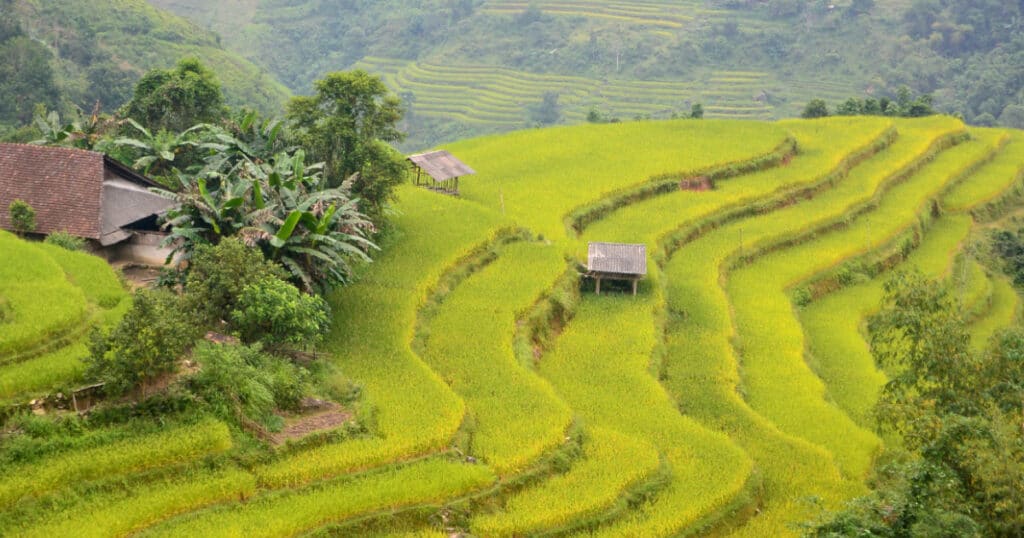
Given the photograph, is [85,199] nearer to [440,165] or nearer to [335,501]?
[335,501]

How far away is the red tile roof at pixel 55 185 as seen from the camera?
18.4m

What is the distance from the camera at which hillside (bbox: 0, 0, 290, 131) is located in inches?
1570

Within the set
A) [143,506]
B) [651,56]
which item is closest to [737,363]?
[143,506]

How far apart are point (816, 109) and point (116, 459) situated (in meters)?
39.0

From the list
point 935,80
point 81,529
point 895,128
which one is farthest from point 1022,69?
point 81,529

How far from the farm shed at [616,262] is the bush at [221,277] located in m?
9.06

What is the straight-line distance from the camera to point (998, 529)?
10.7m

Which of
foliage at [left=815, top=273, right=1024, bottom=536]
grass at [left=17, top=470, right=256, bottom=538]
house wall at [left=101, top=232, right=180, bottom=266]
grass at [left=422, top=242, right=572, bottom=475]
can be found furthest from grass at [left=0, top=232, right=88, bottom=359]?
foliage at [left=815, top=273, right=1024, bottom=536]

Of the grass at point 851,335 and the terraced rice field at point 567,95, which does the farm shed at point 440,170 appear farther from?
the terraced rice field at point 567,95

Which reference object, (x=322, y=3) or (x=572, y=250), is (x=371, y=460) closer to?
(x=572, y=250)

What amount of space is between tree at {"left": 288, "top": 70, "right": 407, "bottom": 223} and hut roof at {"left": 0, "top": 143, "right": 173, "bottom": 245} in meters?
3.54

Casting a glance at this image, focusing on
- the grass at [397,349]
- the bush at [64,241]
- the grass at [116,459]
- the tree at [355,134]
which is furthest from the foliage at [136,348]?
the tree at [355,134]

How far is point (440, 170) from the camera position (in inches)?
1096

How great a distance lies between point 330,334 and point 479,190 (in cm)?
1288
